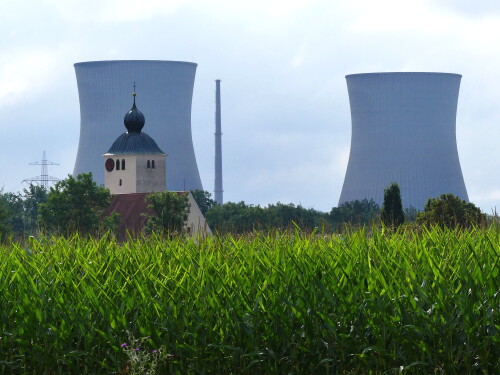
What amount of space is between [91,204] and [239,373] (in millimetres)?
46845

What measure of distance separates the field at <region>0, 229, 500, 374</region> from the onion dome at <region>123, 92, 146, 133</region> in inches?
2412

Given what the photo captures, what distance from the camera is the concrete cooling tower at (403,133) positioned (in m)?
66.5

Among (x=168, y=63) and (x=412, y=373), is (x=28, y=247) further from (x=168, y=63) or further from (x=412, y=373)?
(x=168, y=63)

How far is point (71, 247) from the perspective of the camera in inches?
376

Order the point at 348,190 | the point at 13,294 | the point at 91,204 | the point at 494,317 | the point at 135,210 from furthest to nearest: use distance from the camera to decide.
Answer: the point at 348,190 < the point at 135,210 < the point at 91,204 < the point at 13,294 < the point at 494,317

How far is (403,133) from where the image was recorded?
67.8 meters

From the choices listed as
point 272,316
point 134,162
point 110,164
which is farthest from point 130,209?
point 272,316

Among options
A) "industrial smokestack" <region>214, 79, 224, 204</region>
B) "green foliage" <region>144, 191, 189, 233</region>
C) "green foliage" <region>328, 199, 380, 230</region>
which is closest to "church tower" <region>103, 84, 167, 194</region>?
"green foliage" <region>328, 199, 380, 230</region>

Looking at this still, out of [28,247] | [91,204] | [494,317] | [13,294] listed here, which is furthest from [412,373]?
[91,204]

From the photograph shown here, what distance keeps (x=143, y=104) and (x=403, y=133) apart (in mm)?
16843

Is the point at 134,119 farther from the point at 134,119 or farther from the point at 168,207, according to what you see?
the point at 168,207

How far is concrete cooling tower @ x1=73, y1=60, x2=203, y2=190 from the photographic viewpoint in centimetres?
6881

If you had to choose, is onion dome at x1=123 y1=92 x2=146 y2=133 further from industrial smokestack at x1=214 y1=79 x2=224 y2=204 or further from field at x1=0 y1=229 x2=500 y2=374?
field at x1=0 y1=229 x2=500 y2=374

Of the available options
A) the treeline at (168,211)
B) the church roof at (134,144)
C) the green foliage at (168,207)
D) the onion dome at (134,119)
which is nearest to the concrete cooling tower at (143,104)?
the church roof at (134,144)
